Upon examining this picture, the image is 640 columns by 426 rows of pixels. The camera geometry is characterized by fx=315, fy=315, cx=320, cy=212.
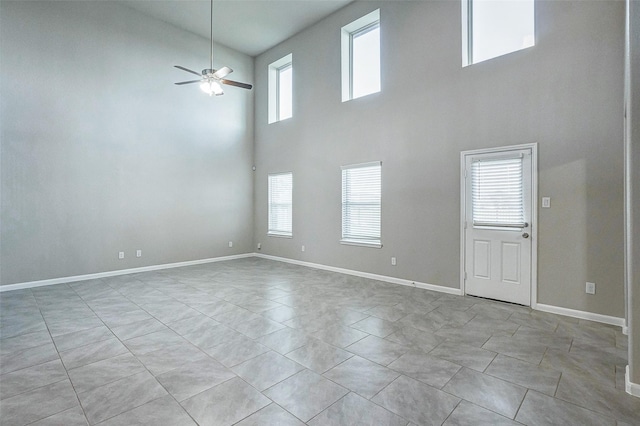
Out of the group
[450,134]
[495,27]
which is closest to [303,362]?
[450,134]

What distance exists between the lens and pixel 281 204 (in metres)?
7.49

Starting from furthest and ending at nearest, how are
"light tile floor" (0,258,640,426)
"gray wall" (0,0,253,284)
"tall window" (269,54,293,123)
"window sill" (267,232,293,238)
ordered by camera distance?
"tall window" (269,54,293,123) < "window sill" (267,232,293,238) < "gray wall" (0,0,253,284) < "light tile floor" (0,258,640,426)

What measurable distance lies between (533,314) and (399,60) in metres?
4.15

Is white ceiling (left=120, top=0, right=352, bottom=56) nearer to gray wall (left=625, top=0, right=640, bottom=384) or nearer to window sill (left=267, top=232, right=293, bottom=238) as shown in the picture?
window sill (left=267, top=232, right=293, bottom=238)

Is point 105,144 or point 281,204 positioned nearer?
point 105,144

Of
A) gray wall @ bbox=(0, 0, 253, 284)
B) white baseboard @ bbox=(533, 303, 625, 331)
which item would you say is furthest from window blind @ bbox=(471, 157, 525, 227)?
gray wall @ bbox=(0, 0, 253, 284)

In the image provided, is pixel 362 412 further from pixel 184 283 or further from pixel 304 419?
pixel 184 283

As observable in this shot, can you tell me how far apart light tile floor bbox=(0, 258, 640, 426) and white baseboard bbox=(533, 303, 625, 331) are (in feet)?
0.45

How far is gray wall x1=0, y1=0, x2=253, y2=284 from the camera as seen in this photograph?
194 inches

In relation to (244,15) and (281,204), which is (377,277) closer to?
(281,204)

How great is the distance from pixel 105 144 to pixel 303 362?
5.51 m

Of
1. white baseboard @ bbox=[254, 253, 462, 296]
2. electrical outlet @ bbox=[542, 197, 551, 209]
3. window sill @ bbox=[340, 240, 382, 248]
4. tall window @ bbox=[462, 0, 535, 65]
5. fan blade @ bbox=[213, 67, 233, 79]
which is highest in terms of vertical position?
tall window @ bbox=[462, 0, 535, 65]

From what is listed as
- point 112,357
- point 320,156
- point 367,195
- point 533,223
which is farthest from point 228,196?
point 533,223

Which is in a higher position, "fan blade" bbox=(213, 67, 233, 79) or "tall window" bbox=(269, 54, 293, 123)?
"tall window" bbox=(269, 54, 293, 123)
